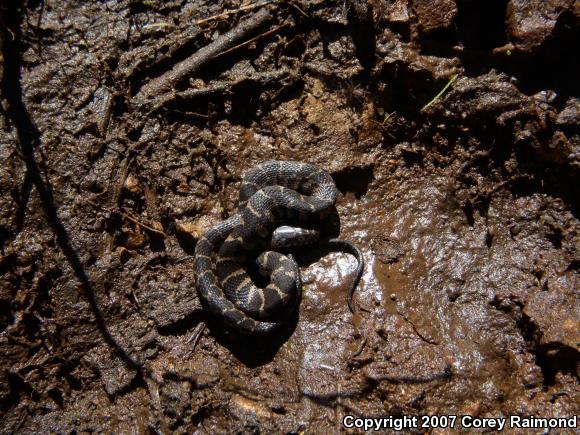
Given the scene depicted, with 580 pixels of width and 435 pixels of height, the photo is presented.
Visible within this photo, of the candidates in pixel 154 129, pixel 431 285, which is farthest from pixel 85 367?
pixel 431 285

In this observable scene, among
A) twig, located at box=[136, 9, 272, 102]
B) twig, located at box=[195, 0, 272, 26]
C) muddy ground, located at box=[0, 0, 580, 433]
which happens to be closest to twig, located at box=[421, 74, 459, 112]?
muddy ground, located at box=[0, 0, 580, 433]

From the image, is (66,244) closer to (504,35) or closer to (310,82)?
(310,82)

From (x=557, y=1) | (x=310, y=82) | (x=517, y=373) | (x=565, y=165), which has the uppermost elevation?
(x=557, y=1)

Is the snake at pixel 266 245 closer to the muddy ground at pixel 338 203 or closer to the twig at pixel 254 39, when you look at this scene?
the muddy ground at pixel 338 203

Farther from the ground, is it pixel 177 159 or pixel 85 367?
pixel 177 159

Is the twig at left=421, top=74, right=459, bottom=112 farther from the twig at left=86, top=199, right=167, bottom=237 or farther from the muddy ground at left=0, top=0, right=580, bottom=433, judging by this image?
the twig at left=86, top=199, right=167, bottom=237

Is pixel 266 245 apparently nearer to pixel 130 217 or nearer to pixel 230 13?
pixel 130 217

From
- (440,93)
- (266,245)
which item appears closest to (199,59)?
(266,245)

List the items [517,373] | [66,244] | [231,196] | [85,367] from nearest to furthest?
1. [517,373]
2. [85,367]
3. [66,244]
4. [231,196]
